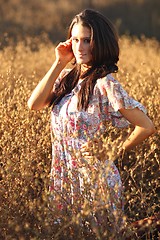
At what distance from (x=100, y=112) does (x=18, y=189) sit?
545mm

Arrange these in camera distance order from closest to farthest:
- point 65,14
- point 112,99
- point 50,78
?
point 112,99 < point 50,78 < point 65,14

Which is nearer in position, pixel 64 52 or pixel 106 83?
pixel 106 83

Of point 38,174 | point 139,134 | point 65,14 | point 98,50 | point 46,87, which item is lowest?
point 38,174

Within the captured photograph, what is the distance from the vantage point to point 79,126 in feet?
8.74

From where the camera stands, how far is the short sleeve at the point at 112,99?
2557 millimetres

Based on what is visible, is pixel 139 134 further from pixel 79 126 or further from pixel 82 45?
pixel 82 45

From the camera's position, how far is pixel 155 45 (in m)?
9.81

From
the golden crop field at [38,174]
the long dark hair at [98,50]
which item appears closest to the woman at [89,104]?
the long dark hair at [98,50]

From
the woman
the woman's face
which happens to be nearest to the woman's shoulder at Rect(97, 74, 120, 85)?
the woman

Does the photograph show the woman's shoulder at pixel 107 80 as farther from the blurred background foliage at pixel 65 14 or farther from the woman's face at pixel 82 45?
the blurred background foliage at pixel 65 14

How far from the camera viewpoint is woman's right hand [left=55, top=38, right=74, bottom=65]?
2814 millimetres

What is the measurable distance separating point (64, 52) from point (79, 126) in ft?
1.41

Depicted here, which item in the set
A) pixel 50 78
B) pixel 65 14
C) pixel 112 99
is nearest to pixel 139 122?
pixel 112 99

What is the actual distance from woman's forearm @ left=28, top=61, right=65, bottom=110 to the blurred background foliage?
42.4 ft
